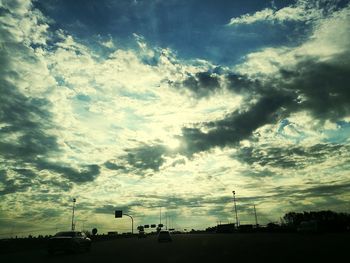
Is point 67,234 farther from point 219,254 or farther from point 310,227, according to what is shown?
point 310,227

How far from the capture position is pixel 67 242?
24.0 meters

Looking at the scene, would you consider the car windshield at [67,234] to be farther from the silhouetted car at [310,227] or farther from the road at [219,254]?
the silhouetted car at [310,227]

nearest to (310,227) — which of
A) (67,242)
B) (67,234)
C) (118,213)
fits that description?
(67,234)

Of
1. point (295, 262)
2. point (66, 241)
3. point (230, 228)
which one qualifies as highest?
point (230, 228)

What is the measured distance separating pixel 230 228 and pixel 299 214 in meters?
69.0

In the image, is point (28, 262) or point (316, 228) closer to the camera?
point (28, 262)

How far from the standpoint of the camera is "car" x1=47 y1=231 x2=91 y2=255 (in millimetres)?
23438

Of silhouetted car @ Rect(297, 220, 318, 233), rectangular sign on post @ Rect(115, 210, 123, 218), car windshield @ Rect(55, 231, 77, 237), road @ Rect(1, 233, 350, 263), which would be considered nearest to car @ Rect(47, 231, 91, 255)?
car windshield @ Rect(55, 231, 77, 237)

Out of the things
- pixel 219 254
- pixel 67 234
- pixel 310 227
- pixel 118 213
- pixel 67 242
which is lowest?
pixel 219 254

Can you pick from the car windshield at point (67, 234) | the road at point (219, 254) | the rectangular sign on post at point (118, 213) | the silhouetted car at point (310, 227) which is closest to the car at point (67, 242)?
the car windshield at point (67, 234)

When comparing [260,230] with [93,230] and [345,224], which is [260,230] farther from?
[93,230]

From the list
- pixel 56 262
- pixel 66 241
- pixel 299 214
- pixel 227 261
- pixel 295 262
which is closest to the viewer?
pixel 295 262

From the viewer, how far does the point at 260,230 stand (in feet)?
289

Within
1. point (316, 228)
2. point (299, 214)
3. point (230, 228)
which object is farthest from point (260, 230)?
point (299, 214)
